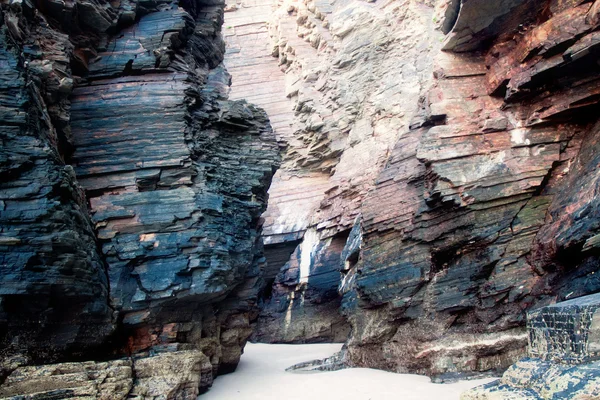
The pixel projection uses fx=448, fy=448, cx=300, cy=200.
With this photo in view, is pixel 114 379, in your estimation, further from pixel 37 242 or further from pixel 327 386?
pixel 327 386

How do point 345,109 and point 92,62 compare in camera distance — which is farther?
point 345,109

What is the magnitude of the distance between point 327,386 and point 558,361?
213 inches

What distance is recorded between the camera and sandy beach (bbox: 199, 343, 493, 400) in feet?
28.1

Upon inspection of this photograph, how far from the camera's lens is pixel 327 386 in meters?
9.66

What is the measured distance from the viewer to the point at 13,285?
20.5 ft

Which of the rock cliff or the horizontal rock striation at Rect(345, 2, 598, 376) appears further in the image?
the horizontal rock striation at Rect(345, 2, 598, 376)

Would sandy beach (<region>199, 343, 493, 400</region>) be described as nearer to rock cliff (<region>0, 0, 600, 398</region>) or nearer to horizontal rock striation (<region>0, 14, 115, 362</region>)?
rock cliff (<region>0, 0, 600, 398</region>)

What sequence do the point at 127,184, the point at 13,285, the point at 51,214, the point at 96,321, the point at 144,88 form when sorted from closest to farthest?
the point at 13,285 < the point at 51,214 < the point at 96,321 < the point at 127,184 < the point at 144,88

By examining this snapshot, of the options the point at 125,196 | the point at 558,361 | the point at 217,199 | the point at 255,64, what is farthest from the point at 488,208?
the point at 255,64

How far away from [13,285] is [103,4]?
7145mm

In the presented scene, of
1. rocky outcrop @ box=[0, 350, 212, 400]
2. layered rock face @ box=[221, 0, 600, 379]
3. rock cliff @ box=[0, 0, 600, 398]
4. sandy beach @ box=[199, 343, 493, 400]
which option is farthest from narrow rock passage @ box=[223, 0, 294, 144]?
rocky outcrop @ box=[0, 350, 212, 400]

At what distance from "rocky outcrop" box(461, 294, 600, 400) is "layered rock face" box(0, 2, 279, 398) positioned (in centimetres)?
555

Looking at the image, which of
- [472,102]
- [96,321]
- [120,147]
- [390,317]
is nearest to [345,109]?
[472,102]

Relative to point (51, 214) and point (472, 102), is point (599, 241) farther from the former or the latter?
point (51, 214)
